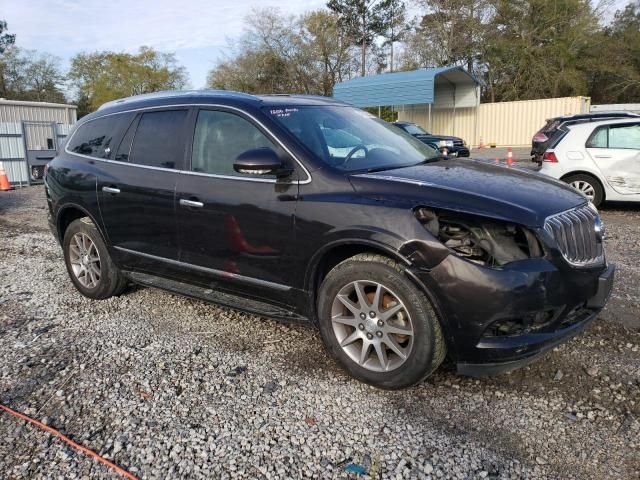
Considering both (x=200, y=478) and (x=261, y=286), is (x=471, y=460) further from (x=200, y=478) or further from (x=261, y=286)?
(x=261, y=286)

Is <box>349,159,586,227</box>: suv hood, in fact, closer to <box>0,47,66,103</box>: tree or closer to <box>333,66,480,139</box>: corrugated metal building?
<box>333,66,480,139</box>: corrugated metal building

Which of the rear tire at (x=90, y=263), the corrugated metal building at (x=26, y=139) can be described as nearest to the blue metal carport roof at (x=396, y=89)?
the corrugated metal building at (x=26, y=139)

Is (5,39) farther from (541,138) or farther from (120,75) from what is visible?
(541,138)

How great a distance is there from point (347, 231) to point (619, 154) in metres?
7.50

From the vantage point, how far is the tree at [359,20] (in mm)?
47750

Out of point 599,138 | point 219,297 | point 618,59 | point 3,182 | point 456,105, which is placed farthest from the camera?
point 618,59

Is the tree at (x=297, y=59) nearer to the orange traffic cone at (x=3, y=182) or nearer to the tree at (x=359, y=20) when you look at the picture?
the tree at (x=359, y=20)

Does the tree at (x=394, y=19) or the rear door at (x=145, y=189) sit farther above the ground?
the tree at (x=394, y=19)

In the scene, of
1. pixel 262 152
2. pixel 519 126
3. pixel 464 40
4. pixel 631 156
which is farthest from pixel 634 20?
pixel 262 152

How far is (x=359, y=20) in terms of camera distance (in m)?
48.0

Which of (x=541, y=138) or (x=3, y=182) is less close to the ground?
(x=541, y=138)

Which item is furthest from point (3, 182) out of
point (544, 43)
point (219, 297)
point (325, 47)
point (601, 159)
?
point (544, 43)

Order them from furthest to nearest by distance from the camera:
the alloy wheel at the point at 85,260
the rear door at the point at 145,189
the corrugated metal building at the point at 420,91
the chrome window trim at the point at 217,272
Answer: the corrugated metal building at the point at 420,91 → the alloy wheel at the point at 85,260 → the rear door at the point at 145,189 → the chrome window trim at the point at 217,272

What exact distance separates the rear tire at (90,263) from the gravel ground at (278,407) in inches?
18.5
